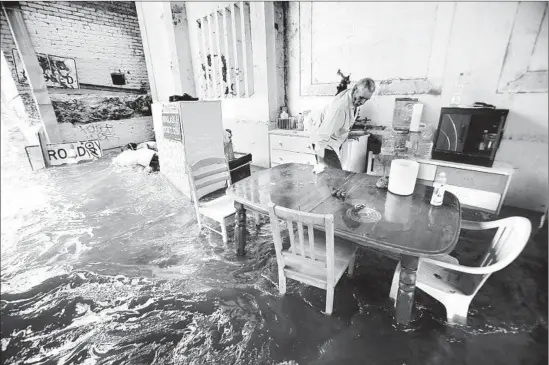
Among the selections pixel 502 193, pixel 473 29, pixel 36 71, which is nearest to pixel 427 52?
pixel 473 29

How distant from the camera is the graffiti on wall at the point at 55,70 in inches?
222

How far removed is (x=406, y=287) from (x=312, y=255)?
0.63 meters

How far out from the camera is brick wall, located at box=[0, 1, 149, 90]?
5.67 meters

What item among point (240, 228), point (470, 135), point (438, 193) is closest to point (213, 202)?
point (240, 228)

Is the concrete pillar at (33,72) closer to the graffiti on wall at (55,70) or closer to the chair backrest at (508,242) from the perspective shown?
the graffiti on wall at (55,70)

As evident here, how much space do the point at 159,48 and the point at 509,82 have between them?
6616mm

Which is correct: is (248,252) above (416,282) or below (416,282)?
below

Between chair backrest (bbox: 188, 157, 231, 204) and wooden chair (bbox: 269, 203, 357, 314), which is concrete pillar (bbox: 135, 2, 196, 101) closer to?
chair backrest (bbox: 188, 157, 231, 204)

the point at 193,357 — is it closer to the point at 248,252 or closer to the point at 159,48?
the point at 248,252

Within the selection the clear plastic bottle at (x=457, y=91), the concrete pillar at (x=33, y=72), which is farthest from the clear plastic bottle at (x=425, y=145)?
the concrete pillar at (x=33, y=72)

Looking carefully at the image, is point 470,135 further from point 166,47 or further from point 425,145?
point 166,47

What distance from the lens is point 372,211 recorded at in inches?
67.6

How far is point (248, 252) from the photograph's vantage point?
2.62 meters

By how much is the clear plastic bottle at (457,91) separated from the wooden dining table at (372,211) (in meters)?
2.07
